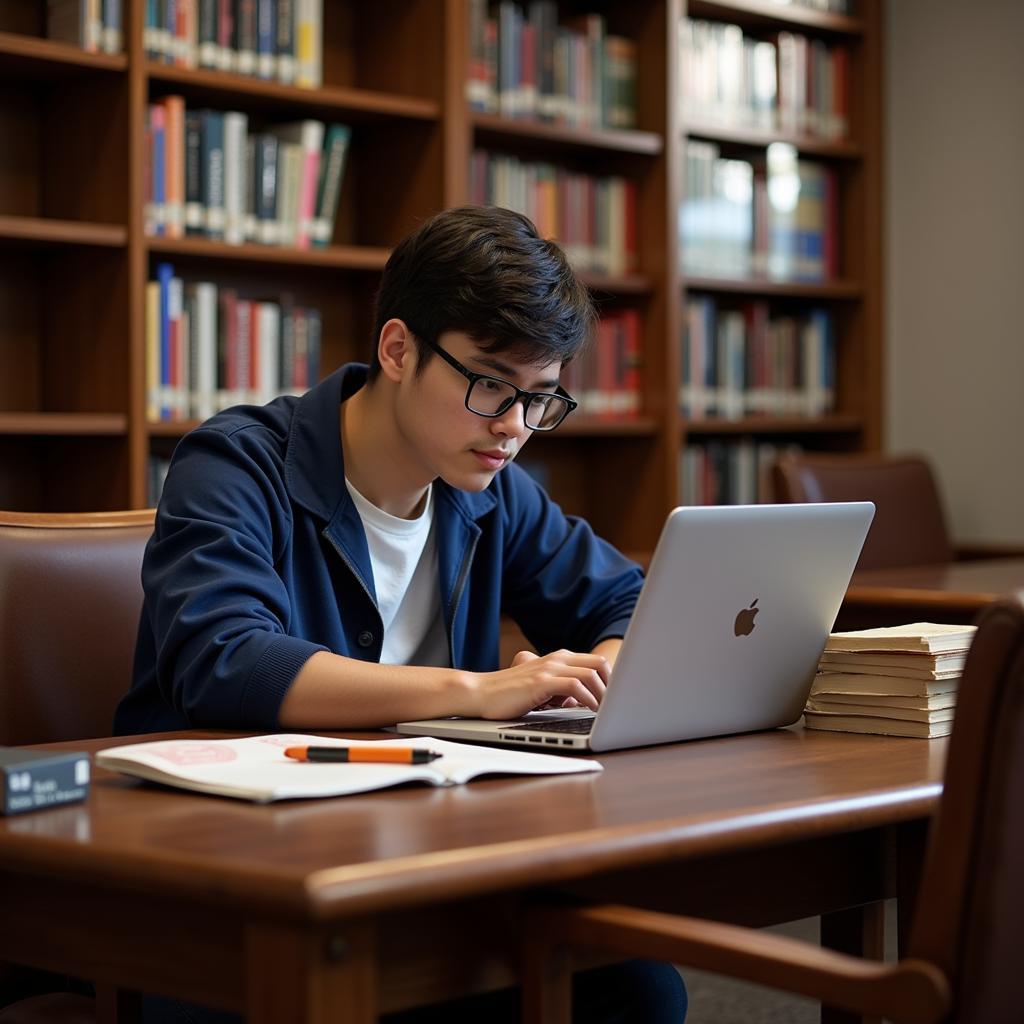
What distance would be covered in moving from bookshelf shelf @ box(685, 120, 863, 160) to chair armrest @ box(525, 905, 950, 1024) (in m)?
3.26

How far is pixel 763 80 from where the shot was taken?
4.35m

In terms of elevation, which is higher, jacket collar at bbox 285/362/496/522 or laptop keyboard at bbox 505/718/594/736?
jacket collar at bbox 285/362/496/522

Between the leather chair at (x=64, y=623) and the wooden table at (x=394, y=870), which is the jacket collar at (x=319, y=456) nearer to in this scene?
the leather chair at (x=64, y=623)

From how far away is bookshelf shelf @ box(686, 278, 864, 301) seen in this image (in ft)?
13.8

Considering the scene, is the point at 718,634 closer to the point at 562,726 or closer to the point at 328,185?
the point at 562,726

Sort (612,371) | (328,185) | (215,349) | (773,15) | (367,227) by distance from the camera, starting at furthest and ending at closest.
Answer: (773,15)
(612,371)
(367,227)
(328,185)
(215,349)

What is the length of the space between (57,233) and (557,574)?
4.52 ft

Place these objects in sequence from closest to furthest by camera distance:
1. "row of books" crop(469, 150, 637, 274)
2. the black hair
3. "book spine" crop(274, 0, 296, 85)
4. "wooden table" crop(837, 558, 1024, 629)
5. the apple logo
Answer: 1. the apple logo
2. the black hair
3. "wooden table" crop(837, 558, 1024, 629)
4. "book spine" crop(274, 0, 296, 85)
5. "row of books" crop(469, 150, 637, 274)

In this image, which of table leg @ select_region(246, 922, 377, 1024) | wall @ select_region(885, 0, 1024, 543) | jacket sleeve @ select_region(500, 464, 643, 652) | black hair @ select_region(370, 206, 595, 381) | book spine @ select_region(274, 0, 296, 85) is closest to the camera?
table leg @ select_region(246, 922, 377, 1024)

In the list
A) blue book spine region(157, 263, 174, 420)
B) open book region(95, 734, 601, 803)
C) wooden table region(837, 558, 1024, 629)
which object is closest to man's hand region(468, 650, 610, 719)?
open book region(95, 734, 601, 803)

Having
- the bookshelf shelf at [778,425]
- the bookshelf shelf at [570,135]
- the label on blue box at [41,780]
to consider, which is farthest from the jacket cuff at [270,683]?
the bookshelf shelf at [778,425]

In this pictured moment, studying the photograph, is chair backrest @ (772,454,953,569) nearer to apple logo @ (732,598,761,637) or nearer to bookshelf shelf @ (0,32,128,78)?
bookshelf shelf @ (0,32,128,78)

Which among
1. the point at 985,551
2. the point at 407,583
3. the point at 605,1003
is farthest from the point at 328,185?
the point at 605,1003

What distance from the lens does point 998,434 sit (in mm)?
4500
